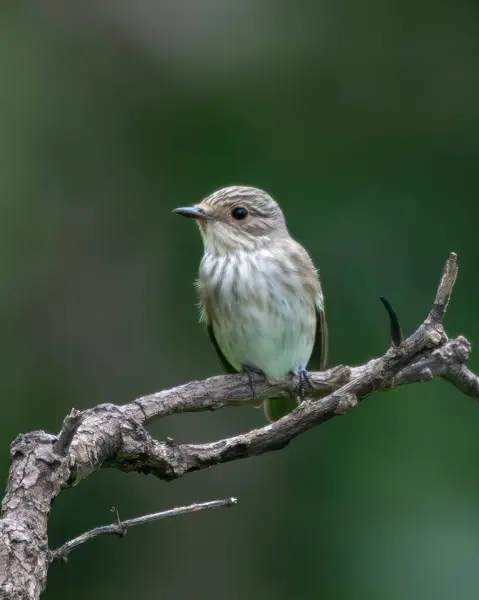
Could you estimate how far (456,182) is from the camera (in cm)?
795

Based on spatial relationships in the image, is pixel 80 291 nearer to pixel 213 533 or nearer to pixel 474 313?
pixel 213 533

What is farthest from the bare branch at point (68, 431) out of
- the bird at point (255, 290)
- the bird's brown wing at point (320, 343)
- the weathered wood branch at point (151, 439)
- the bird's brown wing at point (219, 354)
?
the bird's brown wing at point (320, 343)

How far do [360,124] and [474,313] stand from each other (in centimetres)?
184

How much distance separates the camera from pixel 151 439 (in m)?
3.46

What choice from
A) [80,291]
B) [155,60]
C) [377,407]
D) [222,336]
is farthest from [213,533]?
[155,60]

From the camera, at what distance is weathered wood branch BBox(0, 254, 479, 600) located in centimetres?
296

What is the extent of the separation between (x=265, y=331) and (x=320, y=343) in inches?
21.1

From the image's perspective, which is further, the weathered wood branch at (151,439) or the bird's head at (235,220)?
the bird's head at (235,220)

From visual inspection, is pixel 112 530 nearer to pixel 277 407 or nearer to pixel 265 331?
pixel 265 331

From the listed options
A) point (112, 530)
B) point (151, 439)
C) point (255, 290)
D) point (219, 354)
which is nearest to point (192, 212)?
point (255, 290)

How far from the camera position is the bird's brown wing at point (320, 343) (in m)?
5.39

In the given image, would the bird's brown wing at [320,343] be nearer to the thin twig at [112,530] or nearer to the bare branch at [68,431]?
the thin twig at [112,530]

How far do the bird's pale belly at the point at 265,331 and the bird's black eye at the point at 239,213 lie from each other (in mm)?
389

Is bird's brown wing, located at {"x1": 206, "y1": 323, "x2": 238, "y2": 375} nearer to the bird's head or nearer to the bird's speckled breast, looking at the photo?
the bird's speckled breast
